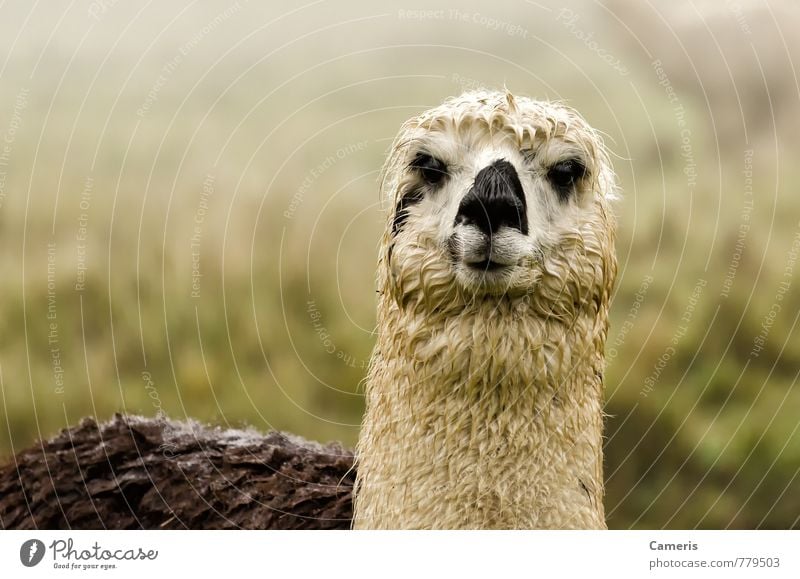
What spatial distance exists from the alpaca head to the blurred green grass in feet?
3.45

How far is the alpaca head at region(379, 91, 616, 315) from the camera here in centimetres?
288

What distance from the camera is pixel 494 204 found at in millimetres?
2814

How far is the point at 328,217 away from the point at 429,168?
4.10 ft

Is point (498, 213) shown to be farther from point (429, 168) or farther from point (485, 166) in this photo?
point (429, 168)

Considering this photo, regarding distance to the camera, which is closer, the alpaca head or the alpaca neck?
the alpaca head

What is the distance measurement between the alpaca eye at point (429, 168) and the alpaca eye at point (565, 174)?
15.6 inches

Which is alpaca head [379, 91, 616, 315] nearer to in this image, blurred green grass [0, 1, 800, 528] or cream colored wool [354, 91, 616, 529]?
cream colored wool [354, 91, 616, 529]

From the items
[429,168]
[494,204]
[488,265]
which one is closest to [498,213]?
[494,204]
